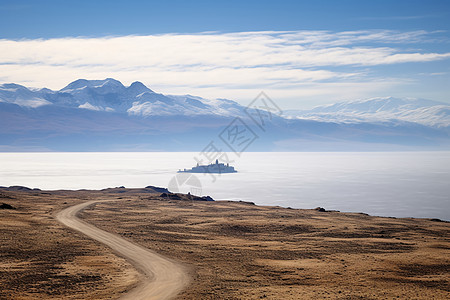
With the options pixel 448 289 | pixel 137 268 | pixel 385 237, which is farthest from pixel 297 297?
pixel 385 237

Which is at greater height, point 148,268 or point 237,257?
point 237,257

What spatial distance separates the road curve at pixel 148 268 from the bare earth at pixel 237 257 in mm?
699

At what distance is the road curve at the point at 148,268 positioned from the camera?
1127 inches

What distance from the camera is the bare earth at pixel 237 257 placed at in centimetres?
2942

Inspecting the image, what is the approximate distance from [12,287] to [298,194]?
13078 centimetres

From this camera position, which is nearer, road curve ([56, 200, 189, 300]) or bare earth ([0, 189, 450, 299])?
road curve ([56, 200, 189, 300])

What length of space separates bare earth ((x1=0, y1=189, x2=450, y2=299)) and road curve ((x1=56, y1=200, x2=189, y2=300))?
2.29ft

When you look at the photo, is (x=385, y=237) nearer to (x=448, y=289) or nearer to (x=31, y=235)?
(x=448, y=289)

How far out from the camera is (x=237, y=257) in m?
39.7

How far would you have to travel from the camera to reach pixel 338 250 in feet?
142

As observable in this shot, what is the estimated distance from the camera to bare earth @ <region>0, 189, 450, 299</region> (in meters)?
29.4

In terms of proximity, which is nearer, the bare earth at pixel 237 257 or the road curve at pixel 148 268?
the road curve at pixel 148 268

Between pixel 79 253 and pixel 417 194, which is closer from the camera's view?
pixel 79 253

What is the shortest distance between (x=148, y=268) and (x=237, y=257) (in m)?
8.76
